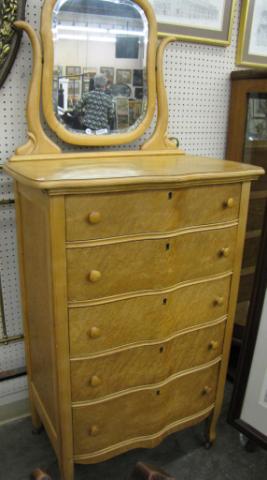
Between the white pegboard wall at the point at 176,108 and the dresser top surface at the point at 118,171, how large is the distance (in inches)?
8.2

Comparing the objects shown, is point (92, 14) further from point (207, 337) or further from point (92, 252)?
point (207, 337)

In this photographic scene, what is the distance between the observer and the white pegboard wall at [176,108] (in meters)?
1.51

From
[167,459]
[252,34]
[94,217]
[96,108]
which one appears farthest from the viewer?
[252,34]

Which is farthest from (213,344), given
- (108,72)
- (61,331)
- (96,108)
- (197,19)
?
(197,19)

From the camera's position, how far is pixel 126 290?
4.23 feet

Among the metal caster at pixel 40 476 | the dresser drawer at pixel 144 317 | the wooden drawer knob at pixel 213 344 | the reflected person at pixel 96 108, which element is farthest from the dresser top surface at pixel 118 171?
the metal caster at pixel 40 476

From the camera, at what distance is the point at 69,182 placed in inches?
41.8

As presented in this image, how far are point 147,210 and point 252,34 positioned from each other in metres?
1.36

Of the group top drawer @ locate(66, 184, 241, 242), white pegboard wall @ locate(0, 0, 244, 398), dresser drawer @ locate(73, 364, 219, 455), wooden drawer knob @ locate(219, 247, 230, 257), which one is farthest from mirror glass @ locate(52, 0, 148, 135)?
dresser drawer @ locate(73, 364, 219, 455)

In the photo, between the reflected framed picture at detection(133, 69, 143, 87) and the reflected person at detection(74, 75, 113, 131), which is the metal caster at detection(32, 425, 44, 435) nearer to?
the reflected person at detection(74, 75, 113, 131)

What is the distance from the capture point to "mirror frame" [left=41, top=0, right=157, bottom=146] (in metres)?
1.42

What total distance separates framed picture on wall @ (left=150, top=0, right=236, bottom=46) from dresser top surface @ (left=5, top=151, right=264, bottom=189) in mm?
598

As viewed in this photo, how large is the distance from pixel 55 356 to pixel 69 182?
0.57 m

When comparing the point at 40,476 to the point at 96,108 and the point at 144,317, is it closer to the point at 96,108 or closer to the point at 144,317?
the point at 144,317
